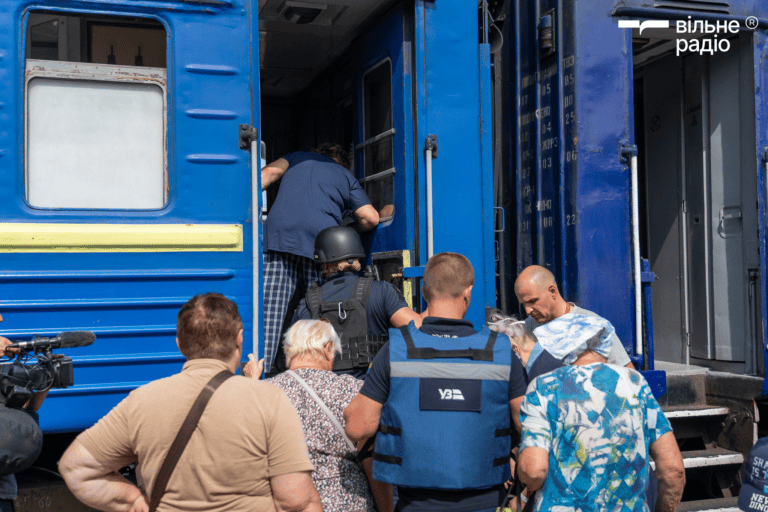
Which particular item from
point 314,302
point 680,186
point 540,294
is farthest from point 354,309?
point 680,186

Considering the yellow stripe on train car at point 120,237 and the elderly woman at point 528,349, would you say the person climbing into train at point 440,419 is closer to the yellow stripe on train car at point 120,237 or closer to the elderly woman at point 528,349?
the elderly woman at point 528,349

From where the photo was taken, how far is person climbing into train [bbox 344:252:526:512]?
207 cm

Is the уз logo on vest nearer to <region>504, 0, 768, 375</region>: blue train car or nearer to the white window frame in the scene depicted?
the white window frame

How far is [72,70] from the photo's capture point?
2895 mm

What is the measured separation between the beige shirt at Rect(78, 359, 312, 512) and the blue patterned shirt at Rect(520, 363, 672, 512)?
747 mm

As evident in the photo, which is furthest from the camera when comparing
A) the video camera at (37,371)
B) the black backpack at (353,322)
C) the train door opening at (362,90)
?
the train door opening at (362,90)

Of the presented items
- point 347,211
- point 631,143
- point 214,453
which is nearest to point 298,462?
point 214,453

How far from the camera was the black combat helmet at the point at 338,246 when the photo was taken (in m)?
3.40

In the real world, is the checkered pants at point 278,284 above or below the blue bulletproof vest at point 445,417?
above

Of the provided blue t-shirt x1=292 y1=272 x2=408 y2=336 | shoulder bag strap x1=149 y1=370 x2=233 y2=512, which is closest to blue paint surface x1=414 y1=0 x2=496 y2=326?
blue t-shirt x1=292 y1=272 x2=408 y2=336

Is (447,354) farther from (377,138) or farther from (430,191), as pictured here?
(377,138)

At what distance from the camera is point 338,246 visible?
341 cm

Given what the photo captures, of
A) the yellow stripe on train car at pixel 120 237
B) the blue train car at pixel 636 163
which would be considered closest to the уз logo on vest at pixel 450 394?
the yellow stripe on train car at pixel 120 237

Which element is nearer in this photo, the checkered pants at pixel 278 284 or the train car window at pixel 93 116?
the train car window at pixel 93 116
